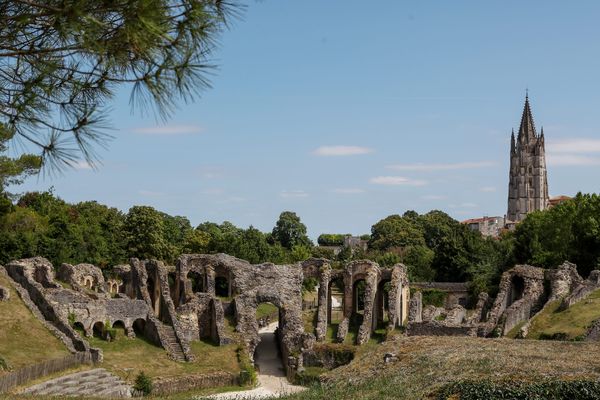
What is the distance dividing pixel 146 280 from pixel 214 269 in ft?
15.6

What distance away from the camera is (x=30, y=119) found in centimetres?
1638

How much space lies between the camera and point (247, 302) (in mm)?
50188

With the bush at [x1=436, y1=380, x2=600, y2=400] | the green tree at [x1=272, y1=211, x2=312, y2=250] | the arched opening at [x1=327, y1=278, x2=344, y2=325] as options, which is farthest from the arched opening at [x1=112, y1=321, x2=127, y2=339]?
the green tree at [x1=272, y1=211, x2=312, y2=250]

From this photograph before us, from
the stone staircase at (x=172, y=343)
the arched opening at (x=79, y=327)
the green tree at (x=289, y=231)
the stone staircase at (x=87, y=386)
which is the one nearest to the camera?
the stone staircase at (x=87, y=386)

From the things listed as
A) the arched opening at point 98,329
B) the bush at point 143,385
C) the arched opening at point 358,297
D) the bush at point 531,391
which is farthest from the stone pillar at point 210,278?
the bush at point 531,391

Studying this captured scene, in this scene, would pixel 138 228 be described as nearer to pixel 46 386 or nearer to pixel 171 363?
pixel 171 363

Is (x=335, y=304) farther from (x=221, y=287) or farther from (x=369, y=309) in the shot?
(x=369, y=309)

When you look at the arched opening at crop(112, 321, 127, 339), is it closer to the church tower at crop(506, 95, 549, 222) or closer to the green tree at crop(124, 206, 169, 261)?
the green tree at crop(124, 206, 169, 261)

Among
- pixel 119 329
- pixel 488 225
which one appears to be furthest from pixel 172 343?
pixel 488 225

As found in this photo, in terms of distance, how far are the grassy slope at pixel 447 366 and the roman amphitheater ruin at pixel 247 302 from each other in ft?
30.3

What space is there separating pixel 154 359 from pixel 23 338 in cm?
659

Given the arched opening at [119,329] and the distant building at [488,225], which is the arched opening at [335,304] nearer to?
the arched opening at [119,329]

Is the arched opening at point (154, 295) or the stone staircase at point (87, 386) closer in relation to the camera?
the stone staircase at point (87, 386)

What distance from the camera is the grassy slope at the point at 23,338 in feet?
126
